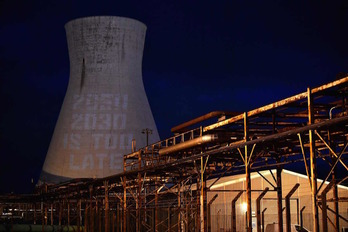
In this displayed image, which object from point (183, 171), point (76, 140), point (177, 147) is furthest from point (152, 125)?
point (177, 147)

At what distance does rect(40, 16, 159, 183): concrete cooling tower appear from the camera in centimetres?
6531

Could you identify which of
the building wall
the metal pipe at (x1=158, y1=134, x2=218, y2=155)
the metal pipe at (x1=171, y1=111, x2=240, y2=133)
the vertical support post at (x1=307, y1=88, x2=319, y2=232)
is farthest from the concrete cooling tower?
the vertical support post at (x1=307, y1=88, x2=319, y2=232)

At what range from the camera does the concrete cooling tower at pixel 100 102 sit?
6531cm

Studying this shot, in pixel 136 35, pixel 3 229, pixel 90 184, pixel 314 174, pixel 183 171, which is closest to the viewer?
pixel 314 174

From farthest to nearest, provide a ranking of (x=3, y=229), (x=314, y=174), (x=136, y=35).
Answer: (x=136, y=35), (x=3, y=229), (x=314, y=174)

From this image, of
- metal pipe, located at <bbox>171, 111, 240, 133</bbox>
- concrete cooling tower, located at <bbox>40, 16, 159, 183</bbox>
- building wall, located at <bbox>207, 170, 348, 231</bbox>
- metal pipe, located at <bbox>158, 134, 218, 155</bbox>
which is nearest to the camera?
metal pipe, located at <bbox>158, 134, 218, 155</bbox>

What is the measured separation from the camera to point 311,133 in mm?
13992

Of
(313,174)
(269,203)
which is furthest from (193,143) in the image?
(269,203)

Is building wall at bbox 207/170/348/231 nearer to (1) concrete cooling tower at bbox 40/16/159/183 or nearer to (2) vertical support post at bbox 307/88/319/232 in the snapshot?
(2) vertical support post at bbox 307/88/319/232

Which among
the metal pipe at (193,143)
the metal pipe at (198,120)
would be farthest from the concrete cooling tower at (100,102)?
the metal pipe at (193,143)

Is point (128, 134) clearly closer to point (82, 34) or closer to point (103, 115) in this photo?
point (103, 115)

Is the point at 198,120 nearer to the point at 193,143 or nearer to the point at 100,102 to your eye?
the point at 193,143

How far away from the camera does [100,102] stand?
67188 millimetres

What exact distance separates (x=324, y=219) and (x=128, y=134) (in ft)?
177
